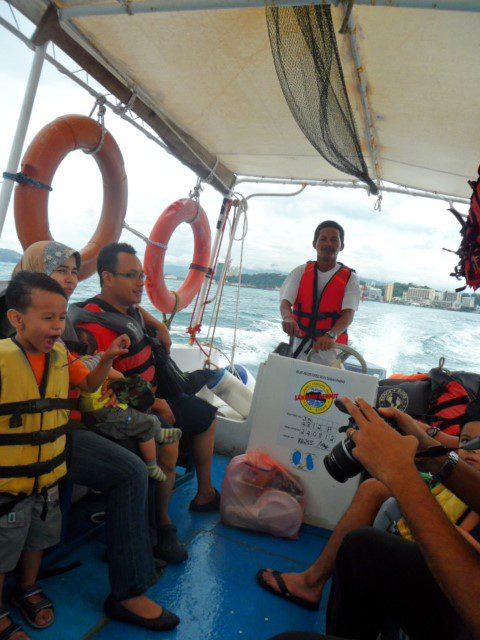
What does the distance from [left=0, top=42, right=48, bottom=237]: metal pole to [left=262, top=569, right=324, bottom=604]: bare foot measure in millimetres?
2275

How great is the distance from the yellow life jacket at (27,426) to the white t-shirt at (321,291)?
188cm

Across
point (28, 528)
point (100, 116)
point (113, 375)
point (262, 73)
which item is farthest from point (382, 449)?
point (100, 116)

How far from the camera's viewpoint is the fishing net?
6.26ft

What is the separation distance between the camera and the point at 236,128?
3350mm

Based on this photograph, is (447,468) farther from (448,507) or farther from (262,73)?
→ (262,73)

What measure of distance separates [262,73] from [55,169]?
138cm

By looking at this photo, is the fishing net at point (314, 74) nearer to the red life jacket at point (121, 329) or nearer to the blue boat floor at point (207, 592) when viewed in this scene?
the red life jacket at point (121, 329)

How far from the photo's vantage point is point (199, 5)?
1.97 meters

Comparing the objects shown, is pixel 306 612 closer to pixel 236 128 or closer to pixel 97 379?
pixel 97 379

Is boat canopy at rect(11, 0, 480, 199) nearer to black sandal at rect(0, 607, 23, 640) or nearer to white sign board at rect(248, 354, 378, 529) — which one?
white sign board at rect(248, 354, 378, 529)

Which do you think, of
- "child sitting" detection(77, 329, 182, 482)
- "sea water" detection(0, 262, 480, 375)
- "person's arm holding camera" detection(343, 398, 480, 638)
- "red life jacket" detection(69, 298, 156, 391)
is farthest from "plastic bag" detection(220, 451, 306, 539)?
"sea water" detection(0, 262, 480, 375)

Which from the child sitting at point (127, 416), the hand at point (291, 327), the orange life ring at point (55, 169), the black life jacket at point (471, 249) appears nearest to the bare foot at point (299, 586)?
the child sitting at point (127, 416)

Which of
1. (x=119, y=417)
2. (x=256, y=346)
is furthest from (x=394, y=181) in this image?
(x=256, y=346)

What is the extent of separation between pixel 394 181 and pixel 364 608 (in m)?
3.86
